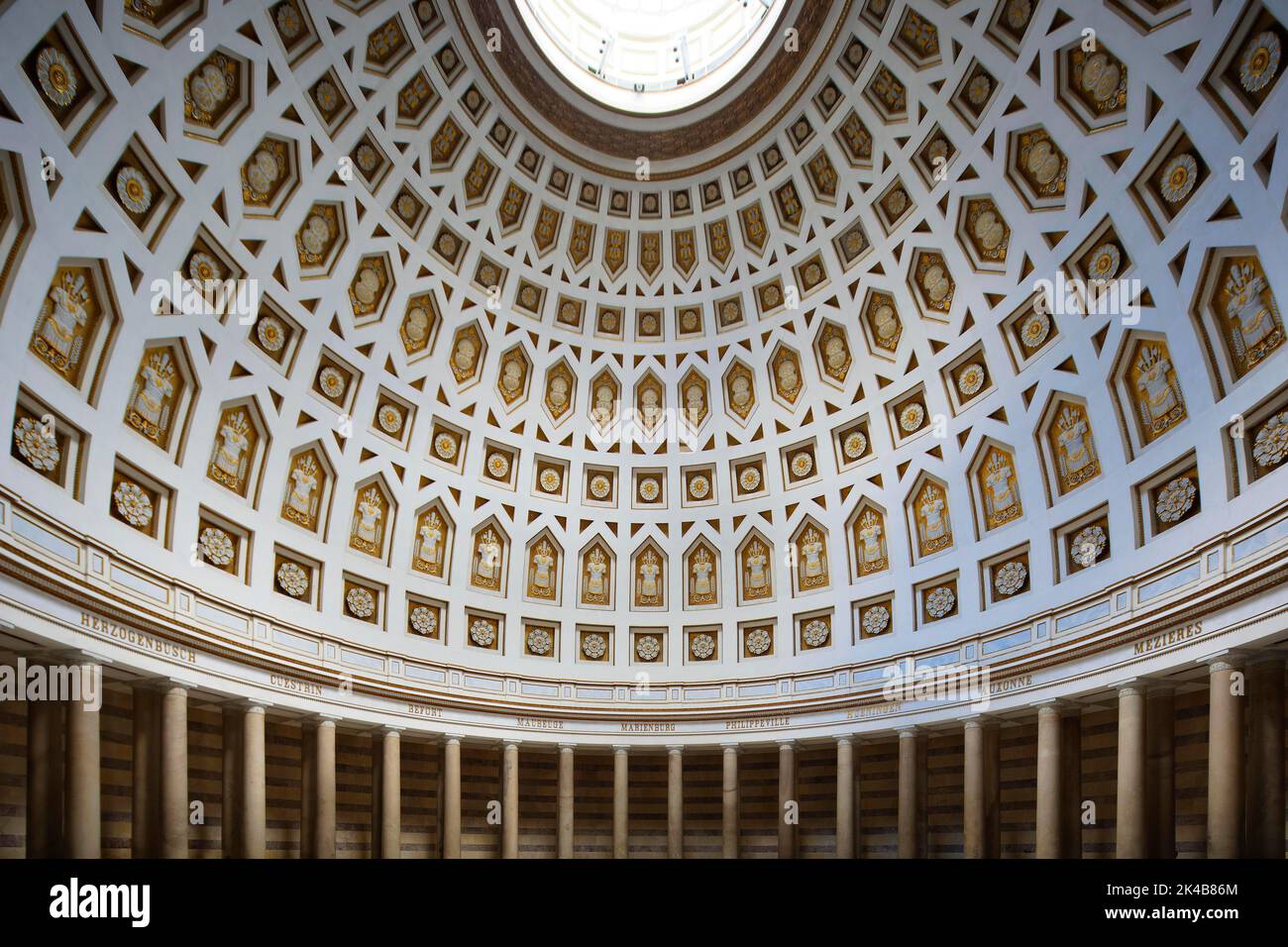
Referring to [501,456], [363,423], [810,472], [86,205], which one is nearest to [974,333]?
[810,472]

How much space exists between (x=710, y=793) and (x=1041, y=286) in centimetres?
2048

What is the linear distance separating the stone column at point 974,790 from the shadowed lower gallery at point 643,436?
0.49 ft

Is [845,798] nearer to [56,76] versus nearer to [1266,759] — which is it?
[1266,759]

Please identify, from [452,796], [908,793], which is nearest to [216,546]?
[452,796]

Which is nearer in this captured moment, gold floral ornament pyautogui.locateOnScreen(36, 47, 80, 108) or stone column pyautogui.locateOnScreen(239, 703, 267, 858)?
gold floral ornament pyautogui.locateOnScreen(36, 47, 80, 108)

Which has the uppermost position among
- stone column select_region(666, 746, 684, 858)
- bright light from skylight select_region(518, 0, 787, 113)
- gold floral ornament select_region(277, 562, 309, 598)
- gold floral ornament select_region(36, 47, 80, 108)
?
bright light from skylight select_region(518, 0, 787, 113)

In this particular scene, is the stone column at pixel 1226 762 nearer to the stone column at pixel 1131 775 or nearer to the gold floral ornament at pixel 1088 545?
the stone column at pixel 1131 775

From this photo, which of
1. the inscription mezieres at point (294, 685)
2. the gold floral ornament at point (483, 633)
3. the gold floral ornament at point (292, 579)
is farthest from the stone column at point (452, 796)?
the gold floral ornament at point (292, 579)

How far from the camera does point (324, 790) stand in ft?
73.0

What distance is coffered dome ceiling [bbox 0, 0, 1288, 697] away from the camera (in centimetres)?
1628

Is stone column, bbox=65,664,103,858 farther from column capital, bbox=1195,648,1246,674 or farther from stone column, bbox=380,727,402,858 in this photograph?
column capital, bbox=1195,648,1246,674

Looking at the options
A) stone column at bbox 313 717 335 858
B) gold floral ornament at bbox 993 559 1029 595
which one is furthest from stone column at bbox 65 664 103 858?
gold floral ornament at bbox 993 559 1029 595

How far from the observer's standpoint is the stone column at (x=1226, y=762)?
15188 mm

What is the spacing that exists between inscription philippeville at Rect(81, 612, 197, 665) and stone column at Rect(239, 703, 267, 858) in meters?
2.56
